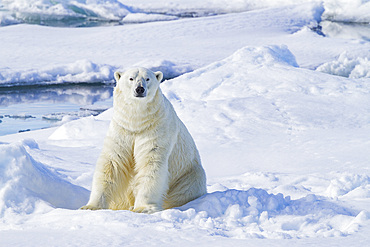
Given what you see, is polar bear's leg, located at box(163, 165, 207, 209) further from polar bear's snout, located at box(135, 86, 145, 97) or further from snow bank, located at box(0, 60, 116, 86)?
snow bank, located at box(0, 60, 116, 86)

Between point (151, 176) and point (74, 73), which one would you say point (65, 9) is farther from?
point (151, 176)

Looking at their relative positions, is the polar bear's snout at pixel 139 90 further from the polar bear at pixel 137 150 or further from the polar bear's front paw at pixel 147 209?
the polar bear's front paw at pixel 147 209

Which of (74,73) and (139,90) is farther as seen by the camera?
(74,73)

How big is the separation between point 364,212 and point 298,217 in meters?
0.36

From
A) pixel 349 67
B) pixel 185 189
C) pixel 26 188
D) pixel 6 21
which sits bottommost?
pixel 349 67

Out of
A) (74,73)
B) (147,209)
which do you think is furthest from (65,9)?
(147,209)

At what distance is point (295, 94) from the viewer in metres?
7.75

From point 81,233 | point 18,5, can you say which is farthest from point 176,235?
point 18,5

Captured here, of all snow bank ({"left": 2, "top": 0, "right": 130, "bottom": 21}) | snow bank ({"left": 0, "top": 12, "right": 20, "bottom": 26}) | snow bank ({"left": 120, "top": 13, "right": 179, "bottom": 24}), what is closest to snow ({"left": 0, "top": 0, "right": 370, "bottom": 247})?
snow bank ({"left": 0, "top": 12, "right": 20, "bottom": 26})

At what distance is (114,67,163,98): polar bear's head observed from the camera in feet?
10.6

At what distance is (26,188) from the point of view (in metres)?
3.47

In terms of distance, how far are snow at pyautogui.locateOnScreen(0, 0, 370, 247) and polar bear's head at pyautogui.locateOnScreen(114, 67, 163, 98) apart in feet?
2.38

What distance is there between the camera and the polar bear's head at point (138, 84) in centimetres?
324

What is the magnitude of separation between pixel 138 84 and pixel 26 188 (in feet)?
3.29
